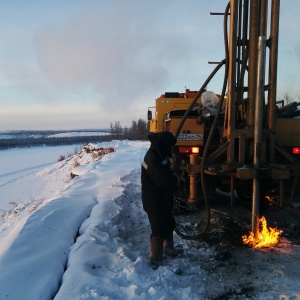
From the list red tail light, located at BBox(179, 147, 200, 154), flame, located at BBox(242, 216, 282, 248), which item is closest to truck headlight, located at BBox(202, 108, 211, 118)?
red tail light, located at BBox(179, 147, 200, 154)

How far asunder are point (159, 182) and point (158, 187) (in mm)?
177

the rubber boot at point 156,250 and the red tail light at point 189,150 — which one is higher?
the red tail light at point 189,150

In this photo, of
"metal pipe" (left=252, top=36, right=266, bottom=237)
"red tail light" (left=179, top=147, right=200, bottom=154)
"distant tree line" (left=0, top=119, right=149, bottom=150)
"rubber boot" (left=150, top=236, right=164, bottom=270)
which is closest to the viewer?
"rubber boot" (left=150, top=236, right=164, bottom=270)

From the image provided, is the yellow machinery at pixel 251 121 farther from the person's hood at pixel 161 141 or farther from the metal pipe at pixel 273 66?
the person's hood at pixel 161 141

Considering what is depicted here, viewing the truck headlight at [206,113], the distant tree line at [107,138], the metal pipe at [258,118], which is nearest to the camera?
the metal pipe at [258,118]

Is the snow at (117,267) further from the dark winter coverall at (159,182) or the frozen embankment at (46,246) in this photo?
the dark winter coverall at (159,182)

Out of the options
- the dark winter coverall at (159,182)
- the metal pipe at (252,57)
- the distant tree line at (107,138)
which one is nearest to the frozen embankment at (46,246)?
the dark winter coverall at (159,182)

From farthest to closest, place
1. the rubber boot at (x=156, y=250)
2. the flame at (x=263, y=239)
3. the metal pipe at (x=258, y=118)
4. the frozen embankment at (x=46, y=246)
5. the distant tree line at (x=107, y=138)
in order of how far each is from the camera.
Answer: the distant tree line at (x=107, y=138)
the flame at (x=263, y=239)
the metal pipe at (x=258, y=118)
the rubber boot at (x=156, y=250)
the frozen embankment at (x=46, y=246)

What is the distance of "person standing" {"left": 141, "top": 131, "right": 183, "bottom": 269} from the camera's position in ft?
14.2

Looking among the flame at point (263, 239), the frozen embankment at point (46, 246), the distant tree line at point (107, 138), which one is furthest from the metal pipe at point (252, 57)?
the distant tree line at point (107, 138)

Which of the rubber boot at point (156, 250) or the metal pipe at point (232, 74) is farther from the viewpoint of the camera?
the metal pipe at point (232, 74)

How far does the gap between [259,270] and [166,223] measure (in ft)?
4.22

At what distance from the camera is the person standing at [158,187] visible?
170 inches

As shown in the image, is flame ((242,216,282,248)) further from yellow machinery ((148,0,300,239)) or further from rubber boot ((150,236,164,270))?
rubber boot ((150,236,164,270))
